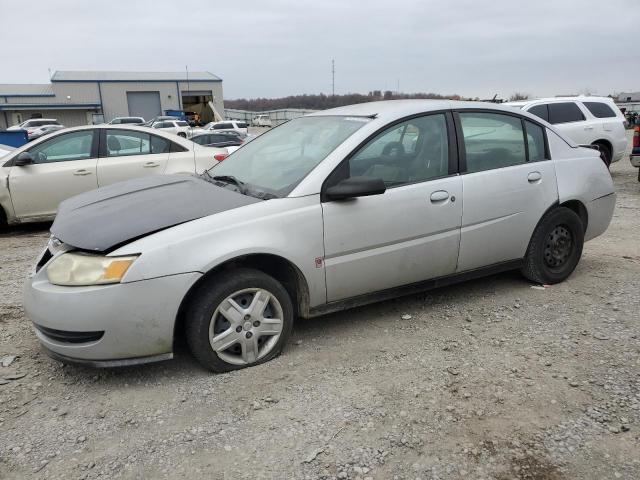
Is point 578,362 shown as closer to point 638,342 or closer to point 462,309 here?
point 638,342

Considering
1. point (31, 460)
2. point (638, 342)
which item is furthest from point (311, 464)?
point (638, 342)

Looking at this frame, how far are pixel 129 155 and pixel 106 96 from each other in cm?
5156

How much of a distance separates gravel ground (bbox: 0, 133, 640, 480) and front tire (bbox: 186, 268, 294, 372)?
0.12 meters

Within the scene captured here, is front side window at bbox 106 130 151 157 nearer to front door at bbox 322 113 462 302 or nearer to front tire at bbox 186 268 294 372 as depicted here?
front door at bbox 322 113 462 302

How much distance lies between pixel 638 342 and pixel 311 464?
8.03ft

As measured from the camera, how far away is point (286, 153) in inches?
148

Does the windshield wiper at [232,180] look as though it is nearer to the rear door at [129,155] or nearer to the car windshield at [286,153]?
the car windshield at [286,153]

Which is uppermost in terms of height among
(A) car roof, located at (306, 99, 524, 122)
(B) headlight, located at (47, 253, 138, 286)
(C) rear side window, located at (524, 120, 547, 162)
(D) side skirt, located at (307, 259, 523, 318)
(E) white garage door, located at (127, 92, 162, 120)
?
(E) white garage door, located at (127, 92, 162, 120)

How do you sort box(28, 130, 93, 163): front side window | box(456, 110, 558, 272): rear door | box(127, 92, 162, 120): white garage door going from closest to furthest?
box(456, 110, 558, 272): rear door, box(28, 130, 93, 163): front side window, box(127, 92, 162, 120): white garage door

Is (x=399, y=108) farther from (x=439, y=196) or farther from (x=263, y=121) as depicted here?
(x=263, y=121)

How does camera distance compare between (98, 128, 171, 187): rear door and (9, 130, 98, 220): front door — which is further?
(98, 128, 171, 187): rear door

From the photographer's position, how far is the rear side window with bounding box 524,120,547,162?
4.23m

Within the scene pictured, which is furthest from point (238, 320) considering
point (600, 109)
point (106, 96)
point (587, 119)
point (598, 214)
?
point (106, 96)

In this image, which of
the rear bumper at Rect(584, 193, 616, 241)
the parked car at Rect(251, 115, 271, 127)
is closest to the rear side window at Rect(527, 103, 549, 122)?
the rear bumper at Rect(584, 193, 616, 241)
